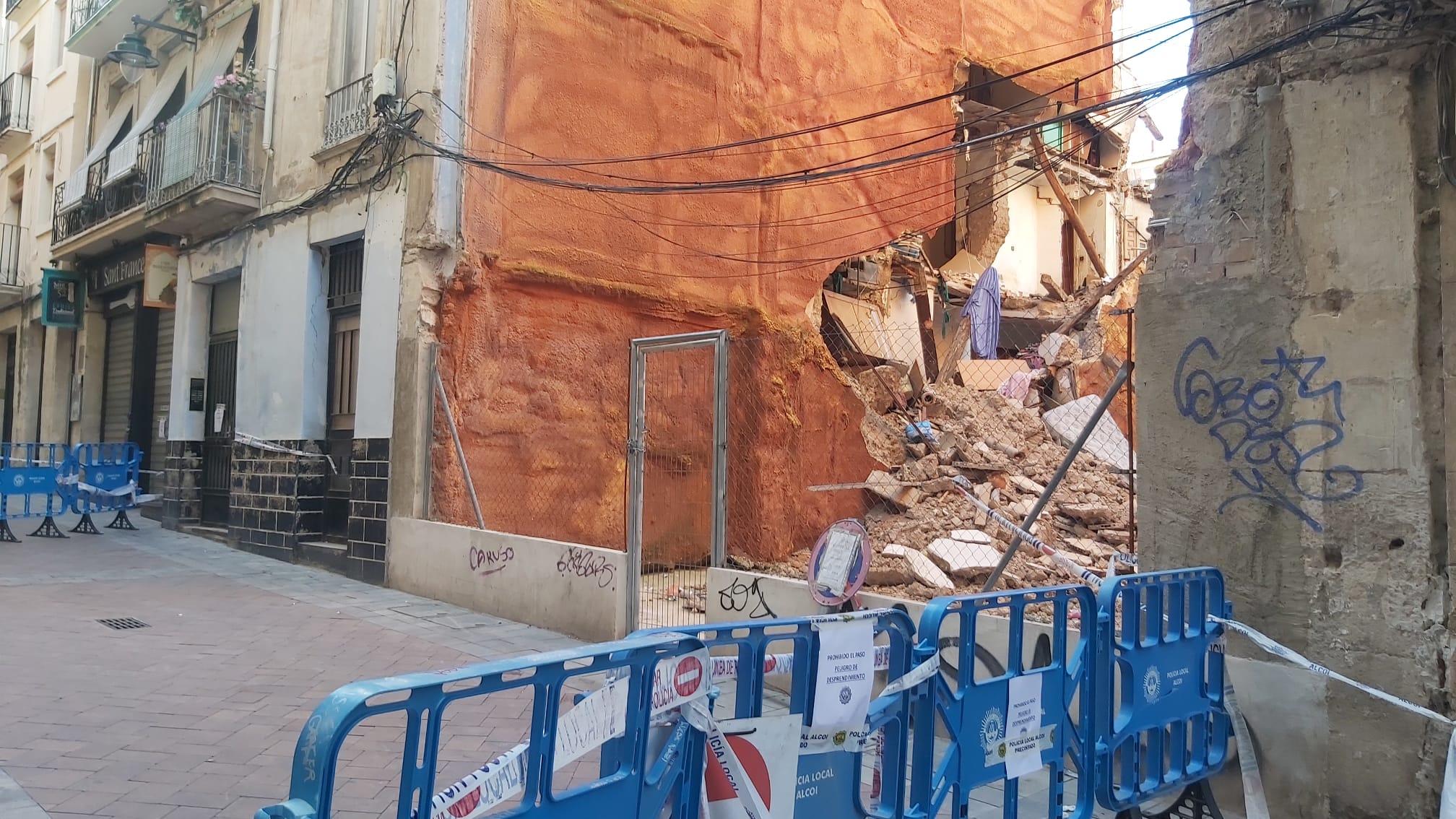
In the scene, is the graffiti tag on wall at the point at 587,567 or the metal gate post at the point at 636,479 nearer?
the metal gate post at the point at 636,479

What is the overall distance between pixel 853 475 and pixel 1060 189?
28.8 ft

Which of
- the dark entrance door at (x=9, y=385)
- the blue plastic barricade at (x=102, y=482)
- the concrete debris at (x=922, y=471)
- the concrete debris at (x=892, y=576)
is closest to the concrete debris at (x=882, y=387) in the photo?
the concrete debris at (x=922, y=471)

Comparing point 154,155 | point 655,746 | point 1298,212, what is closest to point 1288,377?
point 1298,212

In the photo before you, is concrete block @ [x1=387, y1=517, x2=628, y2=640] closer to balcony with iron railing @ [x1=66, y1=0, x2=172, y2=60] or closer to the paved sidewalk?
the paved sidewalk

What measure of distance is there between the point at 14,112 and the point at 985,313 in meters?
21.4

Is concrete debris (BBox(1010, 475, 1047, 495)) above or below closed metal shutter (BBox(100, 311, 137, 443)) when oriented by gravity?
below

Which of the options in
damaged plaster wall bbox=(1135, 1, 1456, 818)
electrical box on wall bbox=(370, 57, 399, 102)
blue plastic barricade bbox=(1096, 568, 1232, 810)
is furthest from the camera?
electrical box on wall bbox=(370, 57, 399, 102)

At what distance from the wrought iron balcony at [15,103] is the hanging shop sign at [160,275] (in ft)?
30.3

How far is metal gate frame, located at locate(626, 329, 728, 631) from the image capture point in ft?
23.3

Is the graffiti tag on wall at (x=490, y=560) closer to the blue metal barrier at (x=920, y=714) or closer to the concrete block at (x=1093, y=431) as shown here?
the blue metal barrier at (x=920, y=714)

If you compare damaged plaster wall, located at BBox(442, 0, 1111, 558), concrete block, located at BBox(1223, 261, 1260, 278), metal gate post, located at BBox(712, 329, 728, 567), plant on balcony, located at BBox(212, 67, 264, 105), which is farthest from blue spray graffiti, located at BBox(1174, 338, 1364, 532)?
plant on balcony, located at BBox(212, 67, 264, 105)

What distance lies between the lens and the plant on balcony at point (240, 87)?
1282cm

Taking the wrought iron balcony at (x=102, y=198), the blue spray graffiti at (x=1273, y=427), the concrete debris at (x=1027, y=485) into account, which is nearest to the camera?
the blue spray graffiti at (x=1273, y=427)

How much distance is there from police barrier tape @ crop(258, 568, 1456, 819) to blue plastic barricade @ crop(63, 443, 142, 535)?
40.6 feet
